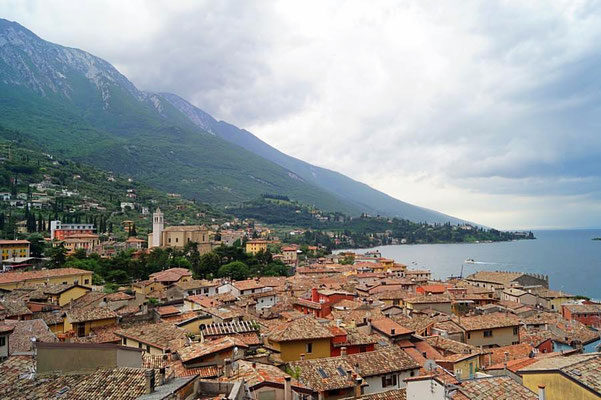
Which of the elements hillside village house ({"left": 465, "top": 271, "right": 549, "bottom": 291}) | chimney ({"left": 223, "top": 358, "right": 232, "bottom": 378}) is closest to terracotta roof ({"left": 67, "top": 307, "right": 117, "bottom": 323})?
chimney ({"left": 223, "top": 358, "right": 232, "bottom": 378})

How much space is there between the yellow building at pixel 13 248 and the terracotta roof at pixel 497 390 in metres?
71.9

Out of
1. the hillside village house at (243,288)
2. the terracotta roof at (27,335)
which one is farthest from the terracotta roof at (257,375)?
the hillside village house at (243,288)

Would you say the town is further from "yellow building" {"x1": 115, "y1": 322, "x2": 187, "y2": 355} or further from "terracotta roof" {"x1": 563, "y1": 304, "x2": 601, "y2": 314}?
"terracotta roof" {"x1": 563, "y1": 304, "x2": 601, "y2": 314}

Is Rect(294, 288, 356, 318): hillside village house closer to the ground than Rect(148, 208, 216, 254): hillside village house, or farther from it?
closer to the ground

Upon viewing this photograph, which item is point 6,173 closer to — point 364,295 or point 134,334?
point 364,295

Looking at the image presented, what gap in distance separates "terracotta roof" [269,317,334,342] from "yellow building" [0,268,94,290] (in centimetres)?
3313

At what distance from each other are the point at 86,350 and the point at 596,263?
504ft

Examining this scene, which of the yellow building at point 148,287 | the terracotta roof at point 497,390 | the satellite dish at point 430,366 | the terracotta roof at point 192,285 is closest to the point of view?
the terracotta roof at point 497,390

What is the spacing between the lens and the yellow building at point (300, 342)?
1733cm

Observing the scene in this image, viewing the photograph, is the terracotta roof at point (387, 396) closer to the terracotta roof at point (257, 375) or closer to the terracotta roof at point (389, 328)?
the terracotta roof at point (257, 375)

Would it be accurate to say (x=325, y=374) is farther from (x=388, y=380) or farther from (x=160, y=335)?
(x=160, y=335)

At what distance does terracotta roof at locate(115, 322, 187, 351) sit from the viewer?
59.8 ft

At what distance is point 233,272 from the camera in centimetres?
6356

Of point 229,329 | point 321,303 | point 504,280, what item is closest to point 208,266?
point 321,303
